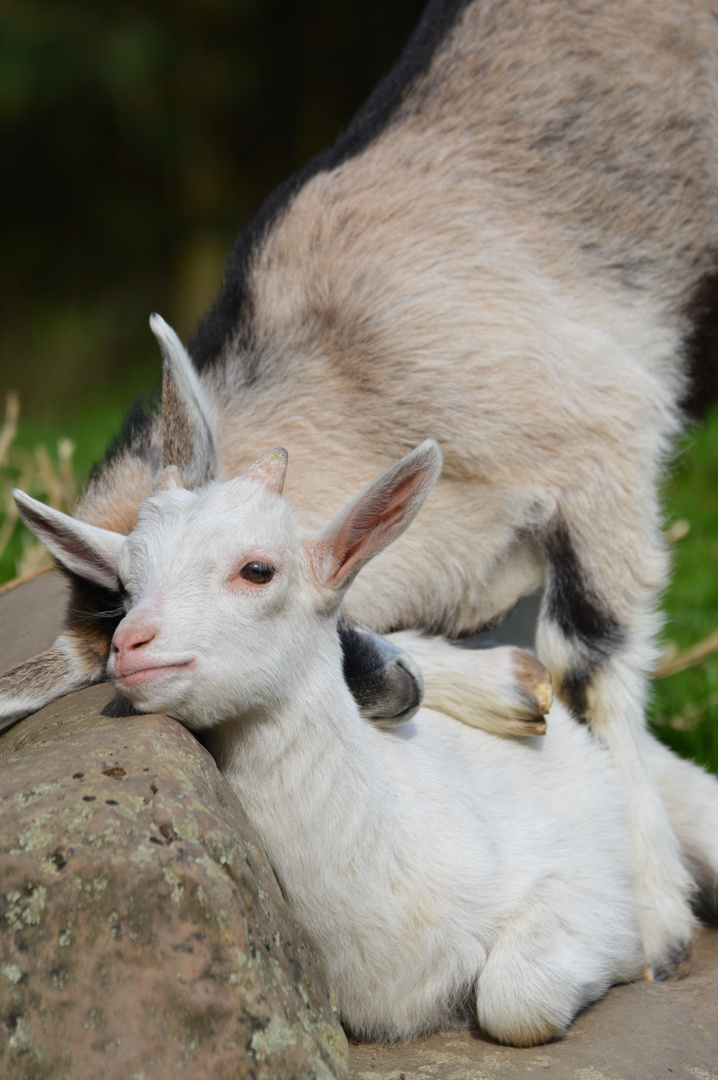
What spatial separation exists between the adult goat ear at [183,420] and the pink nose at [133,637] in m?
0.65

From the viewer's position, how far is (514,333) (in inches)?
141

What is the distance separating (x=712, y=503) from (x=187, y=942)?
508 cm

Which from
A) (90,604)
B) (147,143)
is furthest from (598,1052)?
(147,143)

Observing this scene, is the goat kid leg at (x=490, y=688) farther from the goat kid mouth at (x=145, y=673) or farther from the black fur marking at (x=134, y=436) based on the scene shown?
the goat kid mouth at (x=145, y=673)

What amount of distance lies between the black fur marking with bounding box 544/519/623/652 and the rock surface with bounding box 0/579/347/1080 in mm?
1597

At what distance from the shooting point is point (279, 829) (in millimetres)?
2332

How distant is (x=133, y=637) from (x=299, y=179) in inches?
92.5

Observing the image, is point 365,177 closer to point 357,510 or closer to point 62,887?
point 357,510

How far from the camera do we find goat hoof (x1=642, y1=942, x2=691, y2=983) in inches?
119

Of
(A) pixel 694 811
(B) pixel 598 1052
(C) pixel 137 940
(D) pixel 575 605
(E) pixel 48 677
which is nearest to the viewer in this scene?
(C) pixel 137 940

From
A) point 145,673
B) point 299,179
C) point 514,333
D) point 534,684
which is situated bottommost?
point 534,684

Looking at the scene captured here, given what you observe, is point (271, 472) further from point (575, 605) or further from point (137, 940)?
point (575, 605)

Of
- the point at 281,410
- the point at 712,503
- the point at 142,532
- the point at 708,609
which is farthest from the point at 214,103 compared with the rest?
the point at 142,532

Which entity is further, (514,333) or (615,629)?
(514,333)
